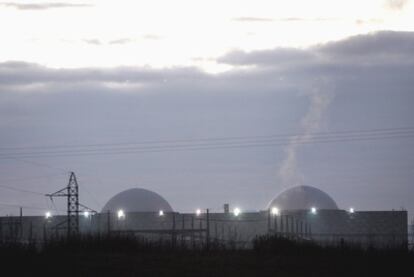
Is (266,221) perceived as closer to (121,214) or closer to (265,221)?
(265,221)

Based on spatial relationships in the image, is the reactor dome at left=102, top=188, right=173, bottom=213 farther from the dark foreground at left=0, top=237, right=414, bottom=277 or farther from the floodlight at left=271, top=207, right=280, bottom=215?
the dark foreground at left=0, top=237, right=414, bottom=277

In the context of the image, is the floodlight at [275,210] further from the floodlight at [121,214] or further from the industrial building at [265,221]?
the floodlight at [121,214]

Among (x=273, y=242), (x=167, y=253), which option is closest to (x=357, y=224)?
(x=273, y=242)

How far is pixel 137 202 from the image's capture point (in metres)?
94.3

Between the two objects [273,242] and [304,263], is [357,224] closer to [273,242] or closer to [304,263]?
[273,242]

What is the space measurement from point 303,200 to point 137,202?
58.2 feet

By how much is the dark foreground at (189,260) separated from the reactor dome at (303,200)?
4831 centimetres

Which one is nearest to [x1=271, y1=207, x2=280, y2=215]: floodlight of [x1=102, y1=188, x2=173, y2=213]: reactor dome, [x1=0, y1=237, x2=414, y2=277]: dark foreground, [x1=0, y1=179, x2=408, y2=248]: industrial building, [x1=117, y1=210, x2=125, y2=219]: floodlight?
[x1=0, y1=179, x2=408, y2=248]: industrial building

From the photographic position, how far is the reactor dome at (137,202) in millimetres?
93562

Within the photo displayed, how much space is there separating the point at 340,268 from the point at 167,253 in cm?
777

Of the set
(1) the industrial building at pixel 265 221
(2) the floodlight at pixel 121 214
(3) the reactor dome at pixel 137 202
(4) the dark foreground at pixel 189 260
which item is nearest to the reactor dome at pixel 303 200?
(1) the industrial building at pixel 265 221

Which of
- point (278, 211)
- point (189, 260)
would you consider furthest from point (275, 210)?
point (189, 260)

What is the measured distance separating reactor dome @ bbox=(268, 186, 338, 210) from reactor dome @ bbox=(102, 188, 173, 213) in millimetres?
12153

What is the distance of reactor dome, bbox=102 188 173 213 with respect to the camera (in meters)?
93.6
